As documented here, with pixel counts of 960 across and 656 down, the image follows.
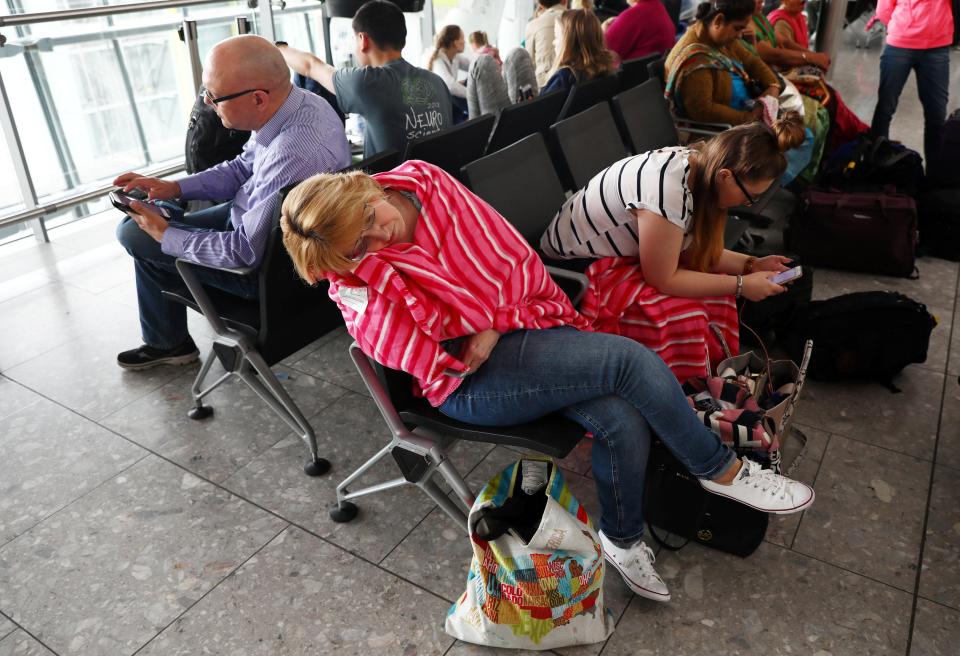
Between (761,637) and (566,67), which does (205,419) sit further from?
(566,67)

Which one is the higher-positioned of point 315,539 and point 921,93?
point 921,93

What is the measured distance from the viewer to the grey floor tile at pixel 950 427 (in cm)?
226

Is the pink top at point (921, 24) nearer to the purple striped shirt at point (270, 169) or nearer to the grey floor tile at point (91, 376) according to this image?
the purple striped shirt at point (270, 169)

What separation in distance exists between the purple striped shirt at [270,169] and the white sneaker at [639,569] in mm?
1223

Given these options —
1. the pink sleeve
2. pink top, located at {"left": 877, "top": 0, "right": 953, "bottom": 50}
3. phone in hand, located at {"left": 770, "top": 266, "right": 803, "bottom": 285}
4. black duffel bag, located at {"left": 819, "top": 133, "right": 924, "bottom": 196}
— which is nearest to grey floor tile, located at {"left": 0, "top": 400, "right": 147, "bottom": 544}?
phone in hand, located at {"left": 770, "top": 266, "right": 803, "bottom": 285}

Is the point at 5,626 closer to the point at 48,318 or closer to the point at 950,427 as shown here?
the point at 48,318

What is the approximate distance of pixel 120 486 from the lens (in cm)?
223

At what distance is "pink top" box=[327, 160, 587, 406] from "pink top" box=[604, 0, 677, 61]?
3.34 metres

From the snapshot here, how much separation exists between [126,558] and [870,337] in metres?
2.41

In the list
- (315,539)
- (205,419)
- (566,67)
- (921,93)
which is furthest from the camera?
(921,93)

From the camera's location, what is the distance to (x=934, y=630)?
5.58ft

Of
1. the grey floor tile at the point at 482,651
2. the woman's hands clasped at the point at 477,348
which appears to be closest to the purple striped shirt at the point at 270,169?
the woman's hands clasped at the point at 477,348

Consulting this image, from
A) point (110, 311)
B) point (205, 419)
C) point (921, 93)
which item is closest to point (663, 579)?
point (205, 419)

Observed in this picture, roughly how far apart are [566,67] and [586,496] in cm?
240
